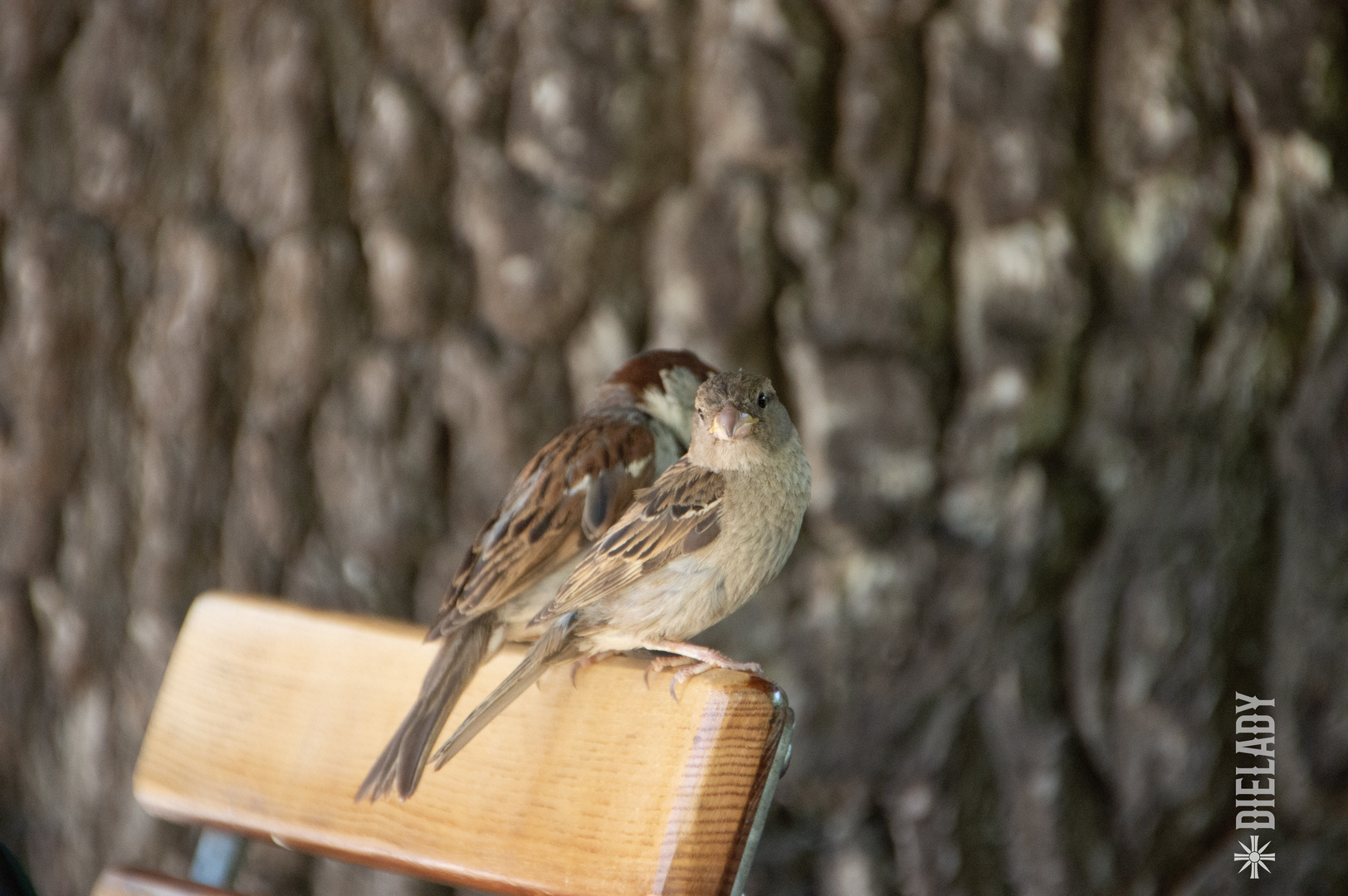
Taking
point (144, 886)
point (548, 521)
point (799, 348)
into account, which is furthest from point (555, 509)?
point (799, 348)

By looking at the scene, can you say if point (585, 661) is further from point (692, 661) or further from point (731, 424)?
point (731, 424)

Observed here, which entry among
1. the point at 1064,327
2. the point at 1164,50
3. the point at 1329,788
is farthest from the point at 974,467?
the point at 1329,788

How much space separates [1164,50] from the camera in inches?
53.3

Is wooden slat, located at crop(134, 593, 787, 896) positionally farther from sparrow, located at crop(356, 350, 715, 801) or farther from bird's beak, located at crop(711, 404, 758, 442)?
bird's beak, located at crop(711, 404, 758, 442)

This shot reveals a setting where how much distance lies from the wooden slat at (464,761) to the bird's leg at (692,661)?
0.05 ft

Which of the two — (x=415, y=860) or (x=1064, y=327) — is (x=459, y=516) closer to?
(x=415, y=860)

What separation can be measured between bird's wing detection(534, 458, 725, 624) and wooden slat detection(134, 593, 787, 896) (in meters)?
0.07

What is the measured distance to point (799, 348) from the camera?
136 centimetres

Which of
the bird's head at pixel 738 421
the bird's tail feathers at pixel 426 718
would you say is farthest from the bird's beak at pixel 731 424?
the bird's tail feathers at pixel 426 718

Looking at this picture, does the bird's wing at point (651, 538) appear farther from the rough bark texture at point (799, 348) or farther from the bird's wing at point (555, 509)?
the rough bark texture at point (799, 348)

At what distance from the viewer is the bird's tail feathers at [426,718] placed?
2.53 ft

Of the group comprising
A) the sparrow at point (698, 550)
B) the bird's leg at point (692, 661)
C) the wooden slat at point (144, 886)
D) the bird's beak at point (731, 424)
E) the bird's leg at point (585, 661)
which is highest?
the bird's beak at point (731, 424)

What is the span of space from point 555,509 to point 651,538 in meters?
0.16

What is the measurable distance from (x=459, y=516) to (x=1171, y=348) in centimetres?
96
